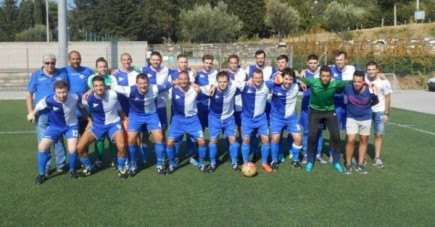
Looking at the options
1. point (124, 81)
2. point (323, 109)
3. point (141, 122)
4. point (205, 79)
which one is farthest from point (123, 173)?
point (323, 109)

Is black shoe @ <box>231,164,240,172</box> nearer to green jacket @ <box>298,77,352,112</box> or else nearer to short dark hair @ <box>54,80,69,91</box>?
green jacket @ <box>298,77,352,112</box>

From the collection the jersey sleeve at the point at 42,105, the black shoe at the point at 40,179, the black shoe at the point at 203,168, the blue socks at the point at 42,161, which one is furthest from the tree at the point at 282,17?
the black shoe at the point at 40,179

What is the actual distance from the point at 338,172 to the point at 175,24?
A: 5732cm

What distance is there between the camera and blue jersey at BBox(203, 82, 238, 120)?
7.23 metres

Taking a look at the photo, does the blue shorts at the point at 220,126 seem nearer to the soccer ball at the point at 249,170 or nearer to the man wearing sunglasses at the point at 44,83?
the soccer ball at the point at 249,170

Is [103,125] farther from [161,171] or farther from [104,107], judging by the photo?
[161,171]

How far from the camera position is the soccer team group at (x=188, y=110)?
6797mm

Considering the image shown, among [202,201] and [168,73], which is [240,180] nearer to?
[202,201]

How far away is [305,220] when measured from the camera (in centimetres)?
503

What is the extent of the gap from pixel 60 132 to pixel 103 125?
62cm

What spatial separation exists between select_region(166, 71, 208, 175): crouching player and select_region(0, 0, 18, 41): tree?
74.7m

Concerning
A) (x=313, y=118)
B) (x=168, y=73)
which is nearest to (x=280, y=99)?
(x=313, y=118)

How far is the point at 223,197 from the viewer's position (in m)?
5.84

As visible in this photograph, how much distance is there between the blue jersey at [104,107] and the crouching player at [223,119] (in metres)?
1.53
